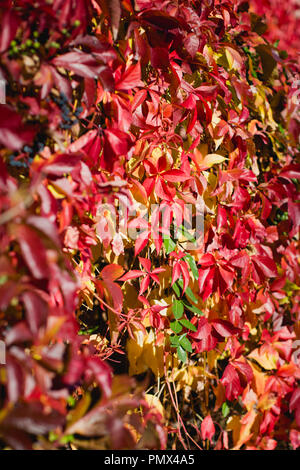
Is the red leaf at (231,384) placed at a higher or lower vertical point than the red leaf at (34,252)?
lower

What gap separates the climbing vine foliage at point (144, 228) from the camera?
0.54 meters

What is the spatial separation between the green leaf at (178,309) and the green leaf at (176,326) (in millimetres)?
19

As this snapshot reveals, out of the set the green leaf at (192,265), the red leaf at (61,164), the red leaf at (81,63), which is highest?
the red leaf at (81,63)

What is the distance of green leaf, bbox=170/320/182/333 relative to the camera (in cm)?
104

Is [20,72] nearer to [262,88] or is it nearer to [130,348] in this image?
[130,348]

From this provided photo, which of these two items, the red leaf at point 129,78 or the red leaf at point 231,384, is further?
the red leaf at point 231,384

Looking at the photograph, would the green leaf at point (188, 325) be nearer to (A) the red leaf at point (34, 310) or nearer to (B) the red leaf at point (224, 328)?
(B) the red leaf at point (224, 328)

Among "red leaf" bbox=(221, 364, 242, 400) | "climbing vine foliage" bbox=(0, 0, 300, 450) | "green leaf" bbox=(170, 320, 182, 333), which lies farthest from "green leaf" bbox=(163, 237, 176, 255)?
"red leaf" bbox=(221, 364, 242, 400)

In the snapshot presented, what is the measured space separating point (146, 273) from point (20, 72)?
22.8 inches

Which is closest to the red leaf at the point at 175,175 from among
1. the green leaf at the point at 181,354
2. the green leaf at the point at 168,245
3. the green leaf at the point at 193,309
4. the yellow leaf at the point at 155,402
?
the green leaf at the point at 168,245

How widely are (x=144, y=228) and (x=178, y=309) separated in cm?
27

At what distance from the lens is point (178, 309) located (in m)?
1.06

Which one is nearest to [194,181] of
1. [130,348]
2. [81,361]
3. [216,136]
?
[216,136]
